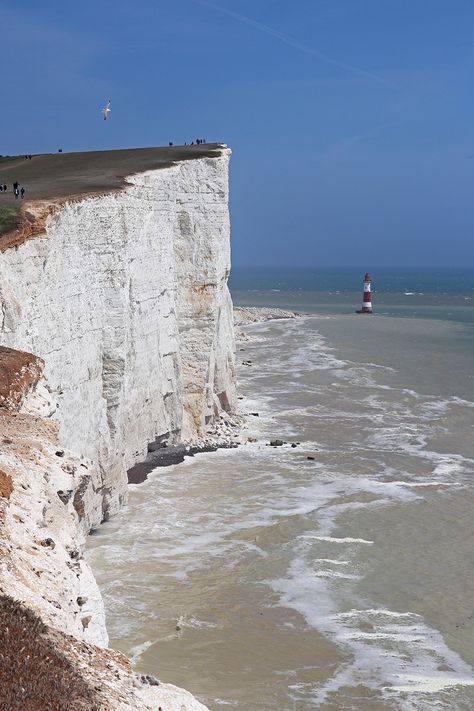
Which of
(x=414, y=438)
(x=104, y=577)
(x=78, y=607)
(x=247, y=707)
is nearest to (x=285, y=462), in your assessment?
(x=414, y=438)

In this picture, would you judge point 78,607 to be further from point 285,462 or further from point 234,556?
point 285,462

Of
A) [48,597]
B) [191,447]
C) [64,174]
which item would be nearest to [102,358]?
[191,447]

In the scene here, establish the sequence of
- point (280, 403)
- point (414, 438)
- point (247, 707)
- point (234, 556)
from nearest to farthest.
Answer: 1. point (247, 707)
2. point (234, 556)
3. point (414, 438)
4. point (280, 403)

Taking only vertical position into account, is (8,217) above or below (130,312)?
above

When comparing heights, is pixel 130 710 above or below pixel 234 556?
above

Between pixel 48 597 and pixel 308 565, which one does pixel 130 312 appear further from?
pixel 48 597

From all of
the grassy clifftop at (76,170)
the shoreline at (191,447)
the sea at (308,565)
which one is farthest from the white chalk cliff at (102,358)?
the sea at (308,565)
